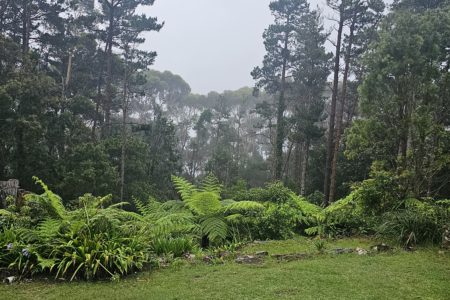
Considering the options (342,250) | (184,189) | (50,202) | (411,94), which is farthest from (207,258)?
(411,94)

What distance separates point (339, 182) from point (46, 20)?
63.7 feet

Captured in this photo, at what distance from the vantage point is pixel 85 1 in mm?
31469

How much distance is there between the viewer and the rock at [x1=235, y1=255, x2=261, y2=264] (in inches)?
211

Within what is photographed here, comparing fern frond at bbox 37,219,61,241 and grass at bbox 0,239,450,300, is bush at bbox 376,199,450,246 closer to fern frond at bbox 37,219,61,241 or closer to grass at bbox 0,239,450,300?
grass at bbox 0,239,450,300

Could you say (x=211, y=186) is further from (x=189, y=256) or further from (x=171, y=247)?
(x=189, y=256)

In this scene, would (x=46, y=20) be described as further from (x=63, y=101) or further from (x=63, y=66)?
(x=63, y=101)

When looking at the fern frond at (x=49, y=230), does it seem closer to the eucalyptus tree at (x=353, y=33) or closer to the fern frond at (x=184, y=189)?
the fern frond at (x=184, y=189)

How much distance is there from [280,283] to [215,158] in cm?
2819

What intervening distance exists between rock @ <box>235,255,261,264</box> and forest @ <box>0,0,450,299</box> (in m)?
0.05

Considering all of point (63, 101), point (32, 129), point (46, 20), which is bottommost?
point (32, 129)

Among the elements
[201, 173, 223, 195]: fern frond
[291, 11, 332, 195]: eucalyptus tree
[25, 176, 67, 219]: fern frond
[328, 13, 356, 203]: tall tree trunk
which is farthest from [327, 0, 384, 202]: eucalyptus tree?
[25, 176, 67, 219]: fern frond

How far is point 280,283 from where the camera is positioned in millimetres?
4352

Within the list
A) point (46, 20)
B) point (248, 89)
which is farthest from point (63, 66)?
point (248, 89)

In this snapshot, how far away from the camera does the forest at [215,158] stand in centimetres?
540
